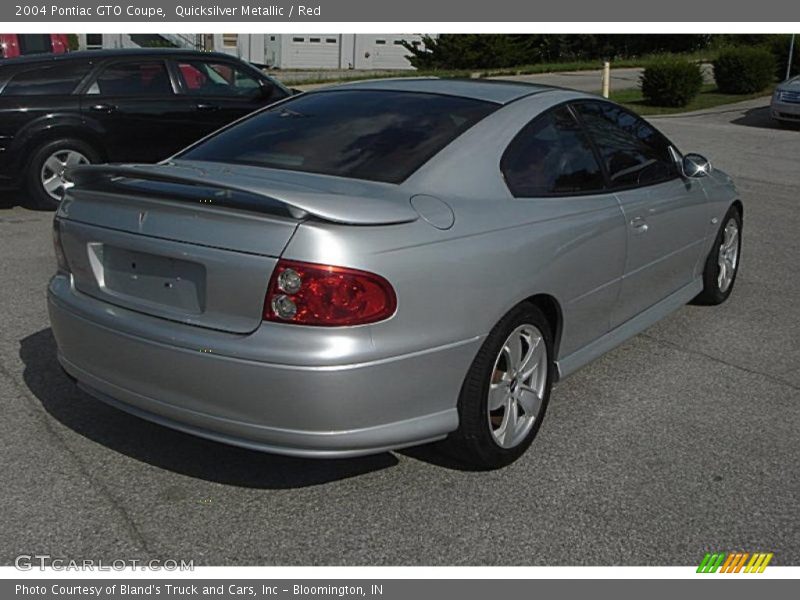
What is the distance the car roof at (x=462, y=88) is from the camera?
438 cm

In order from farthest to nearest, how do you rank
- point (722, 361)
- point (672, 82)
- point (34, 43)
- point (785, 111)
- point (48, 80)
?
point (34, 43) < point (672, 82) < point (785, 111) < point (48, 80) < point (722, 361)

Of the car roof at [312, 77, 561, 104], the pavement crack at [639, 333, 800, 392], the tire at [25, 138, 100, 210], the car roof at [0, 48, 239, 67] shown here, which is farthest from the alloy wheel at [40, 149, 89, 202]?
the pavement crack at [639, 333, 800, 392]

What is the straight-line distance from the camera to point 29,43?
26.5 metres

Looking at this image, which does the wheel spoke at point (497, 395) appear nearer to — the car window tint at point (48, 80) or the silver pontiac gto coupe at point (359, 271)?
the silver pontiac gto coupe at point (359, 271)

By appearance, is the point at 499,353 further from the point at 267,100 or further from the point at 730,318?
the point at 267,100

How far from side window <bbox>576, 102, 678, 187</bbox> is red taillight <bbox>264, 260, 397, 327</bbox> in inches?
75.2

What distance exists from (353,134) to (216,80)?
668 centimetres

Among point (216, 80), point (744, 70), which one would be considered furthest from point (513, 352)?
point (744, 70)

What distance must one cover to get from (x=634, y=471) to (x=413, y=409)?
108cm

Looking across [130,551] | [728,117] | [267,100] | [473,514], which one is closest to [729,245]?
[473,514]

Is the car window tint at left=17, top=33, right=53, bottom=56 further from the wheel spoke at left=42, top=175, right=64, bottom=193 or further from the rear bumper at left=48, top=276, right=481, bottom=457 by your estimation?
the rear bumper at left=48, top=276, right=481, bottom=457

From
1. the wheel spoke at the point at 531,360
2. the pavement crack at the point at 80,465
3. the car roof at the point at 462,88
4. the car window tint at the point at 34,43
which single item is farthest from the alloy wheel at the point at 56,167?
the car window tint at the point at 34,43

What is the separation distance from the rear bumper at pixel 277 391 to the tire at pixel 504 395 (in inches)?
3.3

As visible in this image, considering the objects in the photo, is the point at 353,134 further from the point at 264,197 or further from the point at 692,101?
the point at 692,101
